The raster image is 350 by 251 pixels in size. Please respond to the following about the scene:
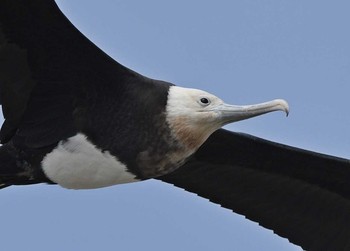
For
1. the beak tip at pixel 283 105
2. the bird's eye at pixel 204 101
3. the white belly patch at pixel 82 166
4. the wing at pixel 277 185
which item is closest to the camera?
the beak tip at pixel 283 105

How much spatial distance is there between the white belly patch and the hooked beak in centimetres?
62

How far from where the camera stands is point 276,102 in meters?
7.71

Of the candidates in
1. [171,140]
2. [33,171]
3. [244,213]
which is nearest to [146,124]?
[171,140]

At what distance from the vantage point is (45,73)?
7.94 meters

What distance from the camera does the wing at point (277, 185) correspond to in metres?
8.70

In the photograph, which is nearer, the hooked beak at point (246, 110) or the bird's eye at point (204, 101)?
the hooked beak at point (246, 110)

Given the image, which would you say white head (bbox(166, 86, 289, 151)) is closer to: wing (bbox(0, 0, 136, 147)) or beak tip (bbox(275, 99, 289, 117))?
beak tip (bbox(275, 99, 289, 117))

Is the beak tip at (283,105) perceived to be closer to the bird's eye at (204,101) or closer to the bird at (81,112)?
the bird at (81,112)

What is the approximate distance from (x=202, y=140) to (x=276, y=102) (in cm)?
50

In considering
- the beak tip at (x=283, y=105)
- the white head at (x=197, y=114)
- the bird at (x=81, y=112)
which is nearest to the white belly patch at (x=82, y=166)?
the bird at (x=81, y=112)

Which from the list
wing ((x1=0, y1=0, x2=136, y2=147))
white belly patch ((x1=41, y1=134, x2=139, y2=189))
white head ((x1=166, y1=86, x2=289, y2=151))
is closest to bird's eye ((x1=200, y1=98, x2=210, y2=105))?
white head ((x1=166, y1=86, x2=289, y2=151))

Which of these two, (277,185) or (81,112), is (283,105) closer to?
(81,112)

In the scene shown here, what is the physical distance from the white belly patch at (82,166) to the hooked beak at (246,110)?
2.03 feet

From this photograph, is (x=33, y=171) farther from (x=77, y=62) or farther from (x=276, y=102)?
(x=276, y=102)
